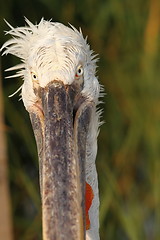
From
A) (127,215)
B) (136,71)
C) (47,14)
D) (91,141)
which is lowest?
(127,215)

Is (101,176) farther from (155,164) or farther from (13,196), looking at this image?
(13,196)

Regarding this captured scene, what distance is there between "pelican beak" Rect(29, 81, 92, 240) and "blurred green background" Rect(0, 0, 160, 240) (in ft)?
7.57

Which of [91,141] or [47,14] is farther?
[47,14]

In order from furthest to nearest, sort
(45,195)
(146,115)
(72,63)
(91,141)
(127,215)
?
1. (146,115)
2. (127,215)
3. (91,141)
4. (72,63)
5. (45,195)

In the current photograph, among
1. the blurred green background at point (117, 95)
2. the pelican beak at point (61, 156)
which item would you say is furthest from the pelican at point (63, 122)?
the blurred green background at point (117, 95)

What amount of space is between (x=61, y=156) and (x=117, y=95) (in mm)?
3017

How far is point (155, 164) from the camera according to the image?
16.9 feet

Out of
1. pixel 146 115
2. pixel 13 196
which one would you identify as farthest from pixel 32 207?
pixel 146 115

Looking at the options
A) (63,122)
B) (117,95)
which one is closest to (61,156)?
(63,122)

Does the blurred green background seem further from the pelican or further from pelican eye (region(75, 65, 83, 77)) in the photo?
pelican eye (region(75, 65, 83, 77))

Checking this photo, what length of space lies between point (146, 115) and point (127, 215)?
3.33ft

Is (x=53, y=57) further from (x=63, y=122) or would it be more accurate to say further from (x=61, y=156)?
(x=61, y=156)

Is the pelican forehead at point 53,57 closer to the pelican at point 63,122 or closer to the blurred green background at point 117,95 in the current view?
the pelican at point 63,122

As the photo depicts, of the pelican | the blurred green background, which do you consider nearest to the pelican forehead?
the pelican
